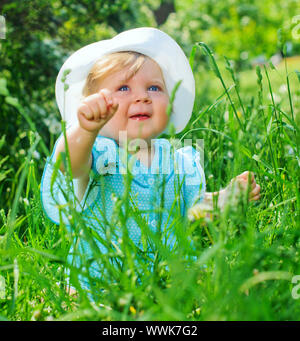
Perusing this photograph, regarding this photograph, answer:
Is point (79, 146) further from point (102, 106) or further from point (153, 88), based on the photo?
point (153, 88)

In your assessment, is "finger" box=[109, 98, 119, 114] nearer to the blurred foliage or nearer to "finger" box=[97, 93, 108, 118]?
"finger" box=[97, 93, 108, 118]

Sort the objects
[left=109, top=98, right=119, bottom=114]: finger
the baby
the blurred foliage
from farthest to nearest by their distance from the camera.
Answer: the blurred foliage, the baby, [left=109, top=98, right=119, bottom=114]: finger

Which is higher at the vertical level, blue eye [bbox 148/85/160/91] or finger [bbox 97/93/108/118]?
blue eye [bbox 148/85/160/91]

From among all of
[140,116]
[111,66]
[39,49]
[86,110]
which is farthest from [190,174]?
[39,49]

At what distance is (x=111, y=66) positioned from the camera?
1.40 metres

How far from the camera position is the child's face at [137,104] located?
1352mm

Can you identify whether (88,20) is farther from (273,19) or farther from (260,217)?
(273,19)

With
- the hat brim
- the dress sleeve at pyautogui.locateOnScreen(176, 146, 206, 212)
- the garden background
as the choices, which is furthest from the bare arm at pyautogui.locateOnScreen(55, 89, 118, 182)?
the dress sleeve at pyautogui.locateOnScreen(176, 146, 206, 212)

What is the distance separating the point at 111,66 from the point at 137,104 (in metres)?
0.15

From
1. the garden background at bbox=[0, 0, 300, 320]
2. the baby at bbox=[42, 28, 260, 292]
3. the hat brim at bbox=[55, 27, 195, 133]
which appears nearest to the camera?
the garden background at bbox=[0, 0, 300, 320]

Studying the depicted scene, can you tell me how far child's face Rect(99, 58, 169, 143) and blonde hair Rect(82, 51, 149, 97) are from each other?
0.6 inches

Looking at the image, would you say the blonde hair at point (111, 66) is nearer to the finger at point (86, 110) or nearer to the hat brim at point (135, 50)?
the hat brim at point (135, 50)

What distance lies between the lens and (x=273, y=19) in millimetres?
14453

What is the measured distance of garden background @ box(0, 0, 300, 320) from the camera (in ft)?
2.53
